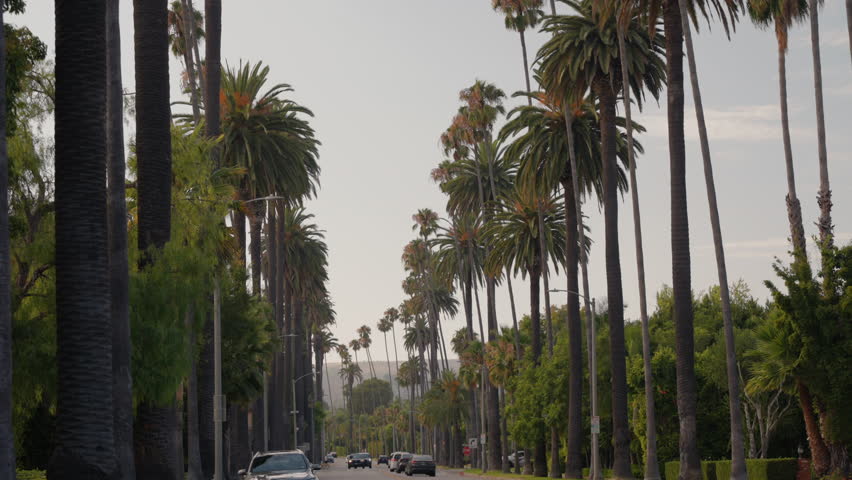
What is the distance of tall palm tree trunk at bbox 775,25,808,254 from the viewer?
131 feet

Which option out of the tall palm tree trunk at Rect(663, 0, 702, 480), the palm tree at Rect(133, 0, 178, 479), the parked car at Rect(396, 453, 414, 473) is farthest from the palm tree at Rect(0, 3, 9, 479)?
the parked car at Rect(396, 453, 414, 473)

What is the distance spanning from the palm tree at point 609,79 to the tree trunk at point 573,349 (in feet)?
26.6

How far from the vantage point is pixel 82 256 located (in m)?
17.8

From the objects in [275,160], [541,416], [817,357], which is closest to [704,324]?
[541,416]

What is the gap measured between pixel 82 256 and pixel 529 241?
55194mm

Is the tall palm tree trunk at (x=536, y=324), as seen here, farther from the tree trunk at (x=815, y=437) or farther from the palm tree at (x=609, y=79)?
the tree trunk at (x=815, y=437)

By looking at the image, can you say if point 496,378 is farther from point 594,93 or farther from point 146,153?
point 146,153

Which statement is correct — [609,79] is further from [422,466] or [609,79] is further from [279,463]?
[422,466]

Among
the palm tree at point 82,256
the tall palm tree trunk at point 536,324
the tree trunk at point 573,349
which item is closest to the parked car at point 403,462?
the tall palm tree trunk at point 536,324

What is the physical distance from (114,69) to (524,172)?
3596cm

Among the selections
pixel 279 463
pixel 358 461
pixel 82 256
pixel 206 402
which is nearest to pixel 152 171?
pixel 279 463

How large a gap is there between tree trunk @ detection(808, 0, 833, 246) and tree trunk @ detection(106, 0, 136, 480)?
2226cm

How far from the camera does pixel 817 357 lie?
34.6 metres

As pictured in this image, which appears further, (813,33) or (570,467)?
(570,467)
